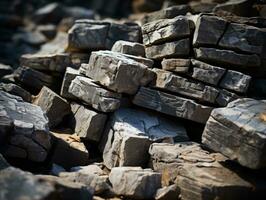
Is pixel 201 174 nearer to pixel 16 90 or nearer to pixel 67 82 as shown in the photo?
pixel 67 82

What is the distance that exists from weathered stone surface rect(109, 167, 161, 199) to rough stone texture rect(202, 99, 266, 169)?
1.02 meters

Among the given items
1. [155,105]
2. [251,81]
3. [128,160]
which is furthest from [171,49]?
[128,160]

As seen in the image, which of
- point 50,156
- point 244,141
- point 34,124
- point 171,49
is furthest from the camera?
point 171,49

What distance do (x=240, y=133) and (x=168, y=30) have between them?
258 centimetres

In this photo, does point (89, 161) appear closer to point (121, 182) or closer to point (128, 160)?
point (128, 160)

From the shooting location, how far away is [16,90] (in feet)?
24.2

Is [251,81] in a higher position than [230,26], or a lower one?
lower

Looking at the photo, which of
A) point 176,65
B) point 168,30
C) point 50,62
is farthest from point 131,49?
point 50,62

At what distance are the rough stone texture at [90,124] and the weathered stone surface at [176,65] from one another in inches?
58.2

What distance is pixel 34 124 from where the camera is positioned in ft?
18.9

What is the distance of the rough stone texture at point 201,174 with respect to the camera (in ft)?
16.5

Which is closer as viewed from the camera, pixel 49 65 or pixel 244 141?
pixel 244 141

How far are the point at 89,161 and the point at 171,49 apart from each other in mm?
2559

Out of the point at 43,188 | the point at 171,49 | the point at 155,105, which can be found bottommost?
the point at 43,188
